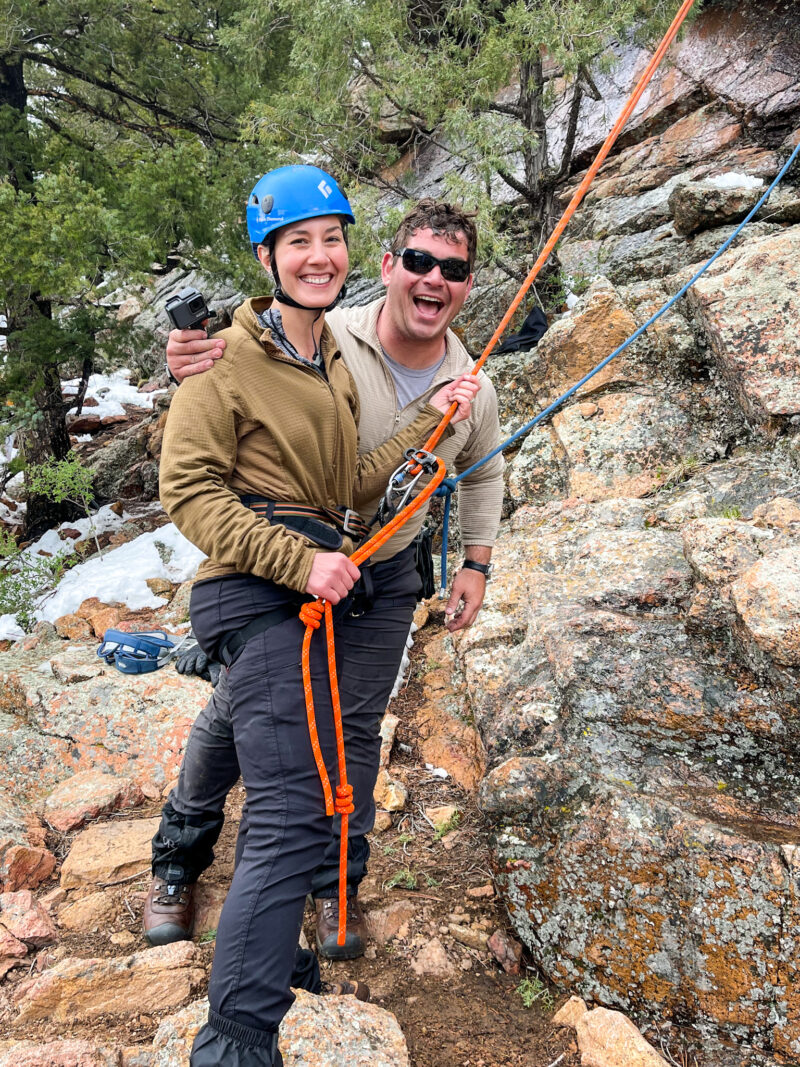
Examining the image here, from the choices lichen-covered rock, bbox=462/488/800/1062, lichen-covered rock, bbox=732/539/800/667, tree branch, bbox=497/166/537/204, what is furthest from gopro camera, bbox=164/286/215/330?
tree branch, bbox=497/166/537/204

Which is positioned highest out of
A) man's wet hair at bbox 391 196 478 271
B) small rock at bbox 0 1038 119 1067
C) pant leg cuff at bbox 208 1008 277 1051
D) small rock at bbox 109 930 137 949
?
man's wet hair at bbox 391 196 478 271

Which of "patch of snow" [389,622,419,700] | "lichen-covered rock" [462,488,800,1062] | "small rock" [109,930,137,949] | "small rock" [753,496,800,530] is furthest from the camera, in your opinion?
"patch of snow" [389,622,419,700]

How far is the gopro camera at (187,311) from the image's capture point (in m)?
2.18

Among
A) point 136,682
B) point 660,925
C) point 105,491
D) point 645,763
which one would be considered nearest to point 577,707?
point 645,763

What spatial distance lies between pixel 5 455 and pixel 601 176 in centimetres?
1190

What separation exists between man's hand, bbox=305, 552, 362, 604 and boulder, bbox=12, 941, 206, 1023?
160cm

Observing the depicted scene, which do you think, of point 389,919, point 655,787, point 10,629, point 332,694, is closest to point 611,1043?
point 655,787

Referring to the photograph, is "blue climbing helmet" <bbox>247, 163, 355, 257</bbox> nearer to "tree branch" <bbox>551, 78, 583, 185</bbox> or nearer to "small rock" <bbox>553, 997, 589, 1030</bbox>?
"small rock" <bbox>553, 997, 589, 1030</bbox>

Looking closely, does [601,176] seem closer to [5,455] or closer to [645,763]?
[645,763]

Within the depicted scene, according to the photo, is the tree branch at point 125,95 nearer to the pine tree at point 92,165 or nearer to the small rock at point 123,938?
the pine tree at point 92,165

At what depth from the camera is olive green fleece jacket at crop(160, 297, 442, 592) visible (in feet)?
6.86

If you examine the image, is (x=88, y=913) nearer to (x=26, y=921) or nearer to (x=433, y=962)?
(x=26, y=921)

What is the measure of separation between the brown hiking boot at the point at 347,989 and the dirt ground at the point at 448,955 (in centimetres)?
6

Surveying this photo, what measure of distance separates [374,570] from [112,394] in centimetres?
1524
